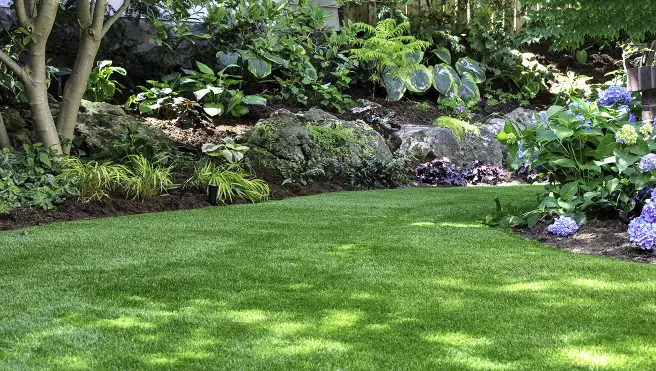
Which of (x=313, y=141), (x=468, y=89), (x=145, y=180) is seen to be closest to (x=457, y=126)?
(x=468, y=89)

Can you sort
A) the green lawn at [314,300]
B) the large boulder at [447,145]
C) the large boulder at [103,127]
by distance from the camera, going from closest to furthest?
the green lawn at [314,300] → the large boulder at [103,127] → the large boulder at [447,145]

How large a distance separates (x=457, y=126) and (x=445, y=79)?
1.90 m

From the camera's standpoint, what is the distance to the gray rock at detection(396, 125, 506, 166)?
31.4 ft

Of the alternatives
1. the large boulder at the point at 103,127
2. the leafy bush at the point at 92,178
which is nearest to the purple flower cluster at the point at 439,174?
the large boulder at the point at 103,127

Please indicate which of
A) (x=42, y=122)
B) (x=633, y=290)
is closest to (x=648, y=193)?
(x=633, y=290)

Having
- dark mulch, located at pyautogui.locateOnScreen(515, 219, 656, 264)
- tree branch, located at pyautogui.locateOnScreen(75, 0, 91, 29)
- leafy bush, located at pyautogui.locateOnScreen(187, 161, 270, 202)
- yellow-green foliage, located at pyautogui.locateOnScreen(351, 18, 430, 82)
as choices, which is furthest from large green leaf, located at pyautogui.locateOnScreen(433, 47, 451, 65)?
dark mulch, located at pyautogui.locateOnScreen(515, 219, 656, 264)

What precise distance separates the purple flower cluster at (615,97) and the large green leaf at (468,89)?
6422 millimetres

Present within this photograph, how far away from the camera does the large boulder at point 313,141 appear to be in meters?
8.38

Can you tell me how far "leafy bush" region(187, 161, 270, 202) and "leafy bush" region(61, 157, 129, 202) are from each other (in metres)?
0.74

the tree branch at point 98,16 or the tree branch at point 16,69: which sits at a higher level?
the tree branch at point 98,16

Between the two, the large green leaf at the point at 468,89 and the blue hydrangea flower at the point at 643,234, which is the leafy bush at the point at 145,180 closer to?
the blue hydrangea flower at the point at 643,234

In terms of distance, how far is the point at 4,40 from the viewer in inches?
358

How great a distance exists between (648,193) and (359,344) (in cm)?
276

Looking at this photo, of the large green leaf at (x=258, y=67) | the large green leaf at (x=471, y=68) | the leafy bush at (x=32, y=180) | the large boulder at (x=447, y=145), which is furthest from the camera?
the large green leaf at (x=471, y=68)
